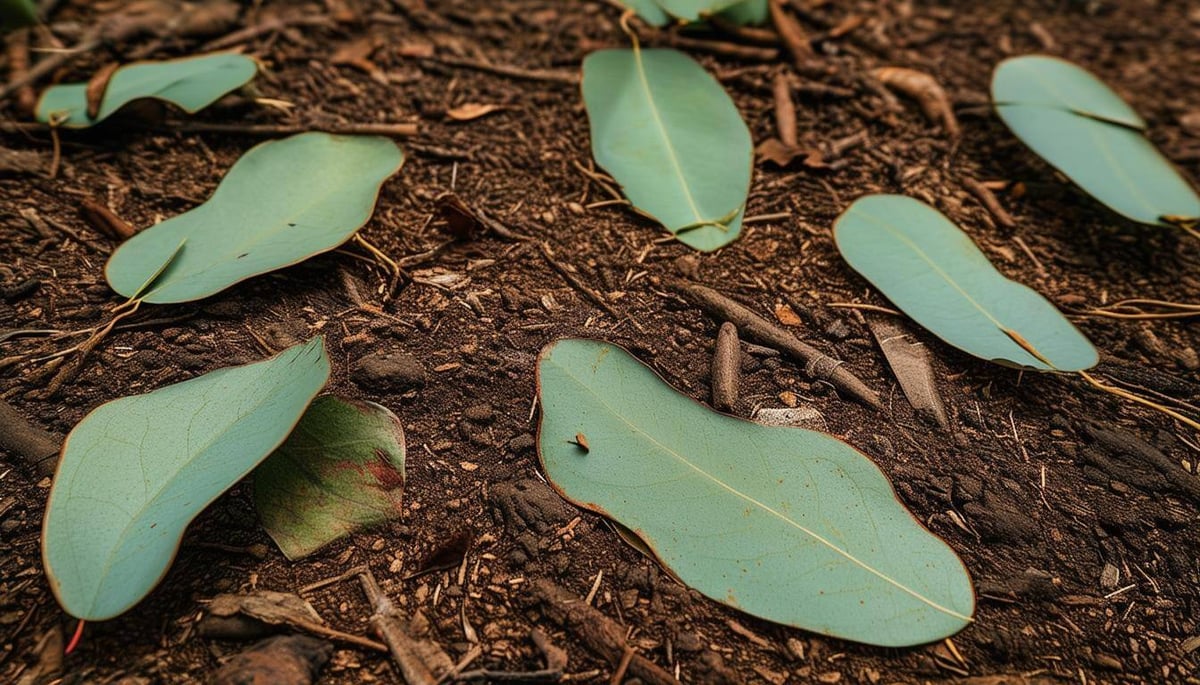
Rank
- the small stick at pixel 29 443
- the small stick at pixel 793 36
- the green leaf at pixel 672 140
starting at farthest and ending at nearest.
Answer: the small stick at pixel 793 36 → the green leaf at pixel 672 140 → the small stick at pixel 29 443

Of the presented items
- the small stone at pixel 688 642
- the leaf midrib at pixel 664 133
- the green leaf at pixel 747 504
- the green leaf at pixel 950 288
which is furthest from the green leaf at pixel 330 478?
the green leaf at pixel 950 288

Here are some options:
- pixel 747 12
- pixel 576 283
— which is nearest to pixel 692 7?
pixel 747 12

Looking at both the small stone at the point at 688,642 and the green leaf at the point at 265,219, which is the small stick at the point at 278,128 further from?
the small stone at the point at 688,642

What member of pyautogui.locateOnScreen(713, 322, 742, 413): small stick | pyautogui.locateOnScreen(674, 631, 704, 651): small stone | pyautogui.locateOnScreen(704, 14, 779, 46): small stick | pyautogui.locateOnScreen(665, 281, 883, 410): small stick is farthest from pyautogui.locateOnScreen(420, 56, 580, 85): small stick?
pyautogui.locateOnScreen(674, 631, 704, 651): small stone

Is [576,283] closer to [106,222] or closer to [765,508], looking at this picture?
[765,508]

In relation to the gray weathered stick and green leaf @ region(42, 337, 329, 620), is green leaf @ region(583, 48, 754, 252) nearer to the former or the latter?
the gray weathered stick

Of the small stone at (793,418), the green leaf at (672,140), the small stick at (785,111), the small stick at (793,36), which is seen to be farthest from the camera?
the small stick at (793,36)

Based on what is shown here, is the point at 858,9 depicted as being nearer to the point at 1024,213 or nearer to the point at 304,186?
the point at 1024,213
